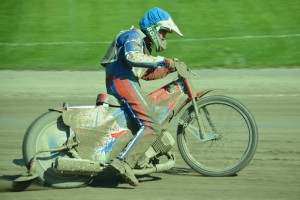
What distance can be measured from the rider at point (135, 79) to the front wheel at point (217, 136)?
49 centimetres

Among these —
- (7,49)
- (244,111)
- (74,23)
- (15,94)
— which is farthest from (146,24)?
(74,23)

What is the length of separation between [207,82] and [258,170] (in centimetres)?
560

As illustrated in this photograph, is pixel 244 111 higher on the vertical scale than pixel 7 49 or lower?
higher


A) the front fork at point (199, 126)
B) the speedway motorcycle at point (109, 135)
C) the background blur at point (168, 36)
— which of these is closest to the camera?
the speedway motorcycle at point (109, 135)

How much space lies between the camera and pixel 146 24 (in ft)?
22.4

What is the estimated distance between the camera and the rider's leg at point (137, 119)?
267 inches

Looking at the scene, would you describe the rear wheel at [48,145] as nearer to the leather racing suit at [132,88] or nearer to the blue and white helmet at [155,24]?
the leather racing suit at [132,88]

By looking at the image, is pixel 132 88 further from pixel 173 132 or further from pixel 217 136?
pixel 173 132

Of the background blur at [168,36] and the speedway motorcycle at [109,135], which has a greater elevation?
the speedway motorcycle at [109,135]

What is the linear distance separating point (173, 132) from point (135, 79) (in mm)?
2584

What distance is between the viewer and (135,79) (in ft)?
22.8

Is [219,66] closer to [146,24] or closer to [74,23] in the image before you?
[74,23]

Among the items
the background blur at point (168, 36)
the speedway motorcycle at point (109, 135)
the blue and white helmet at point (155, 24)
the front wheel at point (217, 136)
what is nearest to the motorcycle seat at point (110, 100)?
the speedway motorcycle at point (109, 135)

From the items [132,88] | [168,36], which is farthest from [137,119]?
[168,36]
